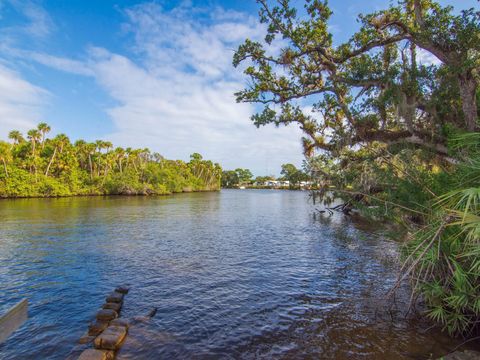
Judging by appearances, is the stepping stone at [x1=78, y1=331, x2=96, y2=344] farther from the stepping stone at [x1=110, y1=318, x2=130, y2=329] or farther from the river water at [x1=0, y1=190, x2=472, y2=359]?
the stepping stone at [x1=110, y1=318, x2=130, y2=329]

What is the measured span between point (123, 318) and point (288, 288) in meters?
5.68

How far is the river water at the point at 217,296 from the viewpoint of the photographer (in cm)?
670

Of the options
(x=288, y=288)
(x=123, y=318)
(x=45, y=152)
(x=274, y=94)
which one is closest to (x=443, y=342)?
(x=288, y=288)

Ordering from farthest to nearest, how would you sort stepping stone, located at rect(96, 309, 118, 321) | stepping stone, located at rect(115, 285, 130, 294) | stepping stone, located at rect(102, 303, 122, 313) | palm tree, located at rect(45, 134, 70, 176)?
palm tree, located at rect(45, 134, 70, 176) < stepping stone, located at rect(115, 285, 130, 294) < stepping stone, located at rect(102, 303, 122, 313) < stepping stone, located at rect(96, 309, 118, 321)

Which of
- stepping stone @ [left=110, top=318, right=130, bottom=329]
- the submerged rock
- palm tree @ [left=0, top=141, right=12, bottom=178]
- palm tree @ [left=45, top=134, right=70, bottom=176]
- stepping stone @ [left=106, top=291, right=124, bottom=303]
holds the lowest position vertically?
stepping stone @ [left=110, top=318, right=130, bottom=329]

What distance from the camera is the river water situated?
6.70 metres

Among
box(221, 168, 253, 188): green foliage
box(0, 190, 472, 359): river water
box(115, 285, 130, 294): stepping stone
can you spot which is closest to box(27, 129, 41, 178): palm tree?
box(0, 190, 472, 359): river water

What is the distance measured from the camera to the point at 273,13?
10.6 m

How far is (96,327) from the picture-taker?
290 inches

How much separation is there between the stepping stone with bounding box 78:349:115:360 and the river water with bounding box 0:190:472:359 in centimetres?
29

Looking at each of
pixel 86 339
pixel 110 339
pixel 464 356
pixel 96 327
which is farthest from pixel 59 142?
pixel 464 356

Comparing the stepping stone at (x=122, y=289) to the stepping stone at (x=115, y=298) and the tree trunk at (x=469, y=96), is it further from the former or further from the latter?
the tree trunk at (x=469, y=96)

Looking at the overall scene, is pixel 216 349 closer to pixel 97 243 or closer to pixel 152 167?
pixel 97 243

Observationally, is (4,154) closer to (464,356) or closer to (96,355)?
(96,355)
